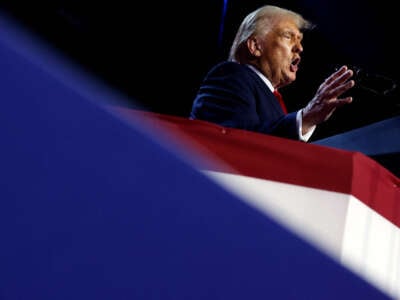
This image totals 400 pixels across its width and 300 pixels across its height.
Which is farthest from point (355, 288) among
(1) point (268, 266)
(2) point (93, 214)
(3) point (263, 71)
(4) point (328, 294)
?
(3) point (263, 71)

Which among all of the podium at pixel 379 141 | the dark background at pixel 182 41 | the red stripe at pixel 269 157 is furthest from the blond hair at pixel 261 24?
the podium at pixel 379 141

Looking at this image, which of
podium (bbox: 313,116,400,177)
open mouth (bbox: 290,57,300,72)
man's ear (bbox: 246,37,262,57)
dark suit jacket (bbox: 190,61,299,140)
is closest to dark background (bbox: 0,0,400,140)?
podium (bbox: 313,116,400,177)

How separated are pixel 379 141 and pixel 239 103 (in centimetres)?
300

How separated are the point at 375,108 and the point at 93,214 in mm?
3409

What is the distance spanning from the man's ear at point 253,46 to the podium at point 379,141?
2.52 m

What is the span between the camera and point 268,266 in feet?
2.23

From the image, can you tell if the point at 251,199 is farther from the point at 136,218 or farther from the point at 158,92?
the point at 158,92

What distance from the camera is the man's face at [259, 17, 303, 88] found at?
1.42 m

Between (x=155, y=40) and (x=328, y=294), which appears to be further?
(x=155, y=40)

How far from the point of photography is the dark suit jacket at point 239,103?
103 centimetres

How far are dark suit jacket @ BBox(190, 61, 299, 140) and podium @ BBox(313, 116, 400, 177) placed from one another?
8.94 feet

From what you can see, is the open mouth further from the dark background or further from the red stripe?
the dark background

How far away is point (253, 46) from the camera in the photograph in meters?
1.45

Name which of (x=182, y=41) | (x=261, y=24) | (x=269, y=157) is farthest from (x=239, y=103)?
(x=182, y=41)
